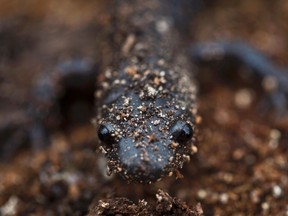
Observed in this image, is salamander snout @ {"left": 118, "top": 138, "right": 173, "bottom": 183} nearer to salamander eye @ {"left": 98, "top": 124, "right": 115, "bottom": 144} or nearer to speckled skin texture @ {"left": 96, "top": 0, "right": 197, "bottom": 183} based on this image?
speckled skin texture @ {"left": 96, "top": 0, "right": 197, "bottom": 183}

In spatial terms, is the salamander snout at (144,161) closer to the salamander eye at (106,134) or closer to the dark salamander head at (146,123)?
the dark salamander head at (146,123)

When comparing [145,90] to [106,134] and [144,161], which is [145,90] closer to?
[106,134]

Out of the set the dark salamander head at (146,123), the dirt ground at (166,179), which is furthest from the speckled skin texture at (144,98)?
the dirt ground at (166,179)

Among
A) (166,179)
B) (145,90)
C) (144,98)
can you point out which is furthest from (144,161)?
(166,179)

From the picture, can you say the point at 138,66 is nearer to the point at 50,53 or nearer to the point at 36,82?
the point at 36,82

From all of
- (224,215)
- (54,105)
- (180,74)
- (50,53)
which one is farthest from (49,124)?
(224,215)

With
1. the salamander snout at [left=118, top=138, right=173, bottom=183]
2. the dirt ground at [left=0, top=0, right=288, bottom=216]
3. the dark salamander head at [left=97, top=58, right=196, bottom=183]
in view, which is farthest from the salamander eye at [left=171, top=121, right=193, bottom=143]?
the dirt ground at [left=0, top=0, right=288, bottom=216]

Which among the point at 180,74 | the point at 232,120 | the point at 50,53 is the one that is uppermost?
the point at 180,74

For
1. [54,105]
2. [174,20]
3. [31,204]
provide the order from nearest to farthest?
1. [31,204]
2. [54,105]
3. [174,20]
